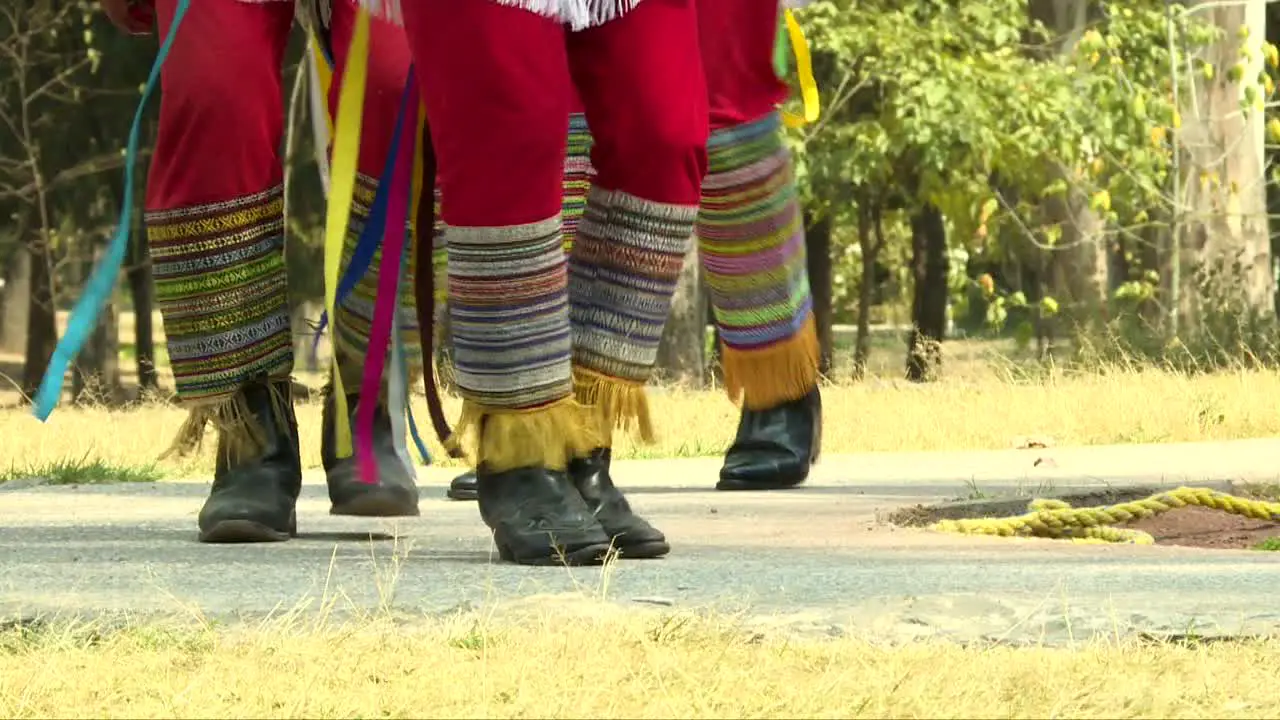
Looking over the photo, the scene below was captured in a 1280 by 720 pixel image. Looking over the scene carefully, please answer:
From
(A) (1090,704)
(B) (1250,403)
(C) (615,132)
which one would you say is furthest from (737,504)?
(B) (1250,403)

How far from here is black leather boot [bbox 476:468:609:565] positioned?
13.6ft

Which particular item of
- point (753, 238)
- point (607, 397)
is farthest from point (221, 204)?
point (753, 238)

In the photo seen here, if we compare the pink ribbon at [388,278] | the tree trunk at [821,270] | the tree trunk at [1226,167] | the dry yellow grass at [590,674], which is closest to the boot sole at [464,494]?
the pink ribbon at [388,278]

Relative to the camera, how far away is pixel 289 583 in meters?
3.85

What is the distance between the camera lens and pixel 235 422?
473 centimetres

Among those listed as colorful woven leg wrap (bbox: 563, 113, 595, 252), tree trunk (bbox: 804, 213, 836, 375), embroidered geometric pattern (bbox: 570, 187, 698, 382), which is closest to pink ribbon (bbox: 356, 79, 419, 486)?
embroidered geometric pattern (bbox: 570, 187, 698, 382)

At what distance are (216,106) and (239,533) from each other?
0.85 metres

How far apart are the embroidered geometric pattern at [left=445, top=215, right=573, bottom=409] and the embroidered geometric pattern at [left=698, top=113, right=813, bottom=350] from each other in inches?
73.8

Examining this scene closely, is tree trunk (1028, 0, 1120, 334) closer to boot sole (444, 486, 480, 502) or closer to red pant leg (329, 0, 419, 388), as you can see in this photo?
boot sole (444, 486, 480, 502)

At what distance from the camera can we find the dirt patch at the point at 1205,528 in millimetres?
5551

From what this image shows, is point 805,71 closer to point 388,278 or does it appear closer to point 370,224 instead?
point 370,224

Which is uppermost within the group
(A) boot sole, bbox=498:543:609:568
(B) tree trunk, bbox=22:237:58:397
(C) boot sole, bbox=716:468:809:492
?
(A) boot sole, bbox=498:543:609:568

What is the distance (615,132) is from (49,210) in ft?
62.4

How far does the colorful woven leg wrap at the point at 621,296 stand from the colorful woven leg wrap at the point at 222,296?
2.25 feet
